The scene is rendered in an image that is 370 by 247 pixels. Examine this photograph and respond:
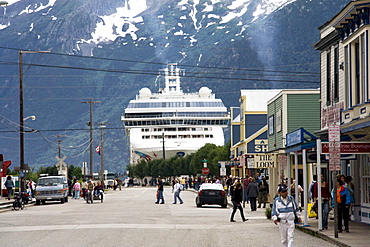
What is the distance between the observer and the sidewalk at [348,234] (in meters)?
18.3

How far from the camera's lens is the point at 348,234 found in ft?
67.2

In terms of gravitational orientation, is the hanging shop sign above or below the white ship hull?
below

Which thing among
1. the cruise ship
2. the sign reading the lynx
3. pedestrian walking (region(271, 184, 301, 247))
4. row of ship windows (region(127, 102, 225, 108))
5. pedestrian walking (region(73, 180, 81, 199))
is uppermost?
row of ship windows (region(127, 102, 225, 108))

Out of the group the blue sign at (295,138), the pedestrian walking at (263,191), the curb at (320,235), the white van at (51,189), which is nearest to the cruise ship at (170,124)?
the white van at (51,189)

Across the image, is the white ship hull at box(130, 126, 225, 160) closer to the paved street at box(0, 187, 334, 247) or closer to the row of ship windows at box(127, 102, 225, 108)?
the row of ship windows at box(127, 102, 225, 108)

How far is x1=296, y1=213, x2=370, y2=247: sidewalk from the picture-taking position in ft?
59.9

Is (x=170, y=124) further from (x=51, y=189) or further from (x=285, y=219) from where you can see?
(x=285, y=219)

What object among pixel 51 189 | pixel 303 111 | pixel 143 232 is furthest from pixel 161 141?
pixel 143 232

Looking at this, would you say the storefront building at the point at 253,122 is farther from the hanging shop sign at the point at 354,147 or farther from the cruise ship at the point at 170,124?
the cruise ship at the point at 170,124

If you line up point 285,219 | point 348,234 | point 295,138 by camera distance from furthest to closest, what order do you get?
point 295,138
point 348,234
point 285,219

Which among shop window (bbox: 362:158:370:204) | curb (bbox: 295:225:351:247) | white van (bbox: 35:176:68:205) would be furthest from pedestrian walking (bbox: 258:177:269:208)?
curb (bbox: 295:225:351:247)

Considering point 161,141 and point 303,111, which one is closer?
point 303,111

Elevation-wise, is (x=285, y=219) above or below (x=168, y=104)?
below

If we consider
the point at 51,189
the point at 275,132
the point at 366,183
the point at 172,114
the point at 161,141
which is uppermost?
the point at 172,114
